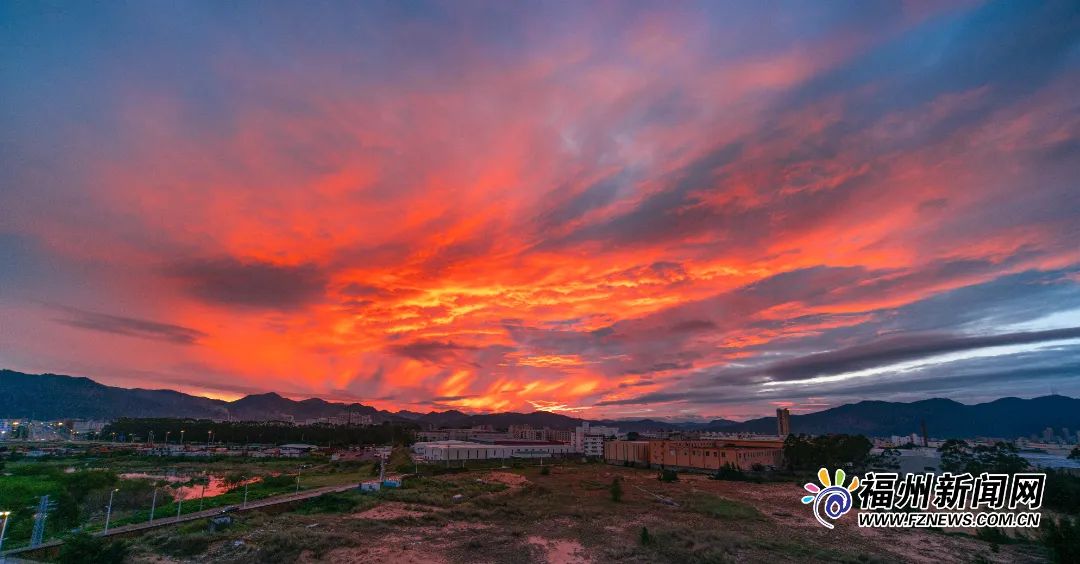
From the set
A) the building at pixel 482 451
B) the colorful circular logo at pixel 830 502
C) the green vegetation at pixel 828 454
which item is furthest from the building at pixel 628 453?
the colorful circular logo at pixel 830 502

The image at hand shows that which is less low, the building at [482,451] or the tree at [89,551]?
the tree at [89,551]

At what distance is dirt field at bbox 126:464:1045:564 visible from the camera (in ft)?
91.1

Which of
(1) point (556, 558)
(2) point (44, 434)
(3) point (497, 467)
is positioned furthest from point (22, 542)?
(2) point (44, 434)

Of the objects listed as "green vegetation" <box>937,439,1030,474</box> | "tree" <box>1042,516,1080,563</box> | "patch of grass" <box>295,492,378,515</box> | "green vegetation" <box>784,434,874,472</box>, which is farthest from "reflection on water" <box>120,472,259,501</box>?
"green vegetation" <box>937,439,1030,474</box>

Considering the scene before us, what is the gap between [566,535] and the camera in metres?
33.7

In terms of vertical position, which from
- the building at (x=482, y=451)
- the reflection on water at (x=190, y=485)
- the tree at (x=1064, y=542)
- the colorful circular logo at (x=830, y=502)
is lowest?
the building at (x=482, y=451)

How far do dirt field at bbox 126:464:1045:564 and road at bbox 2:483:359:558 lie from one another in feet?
10.5

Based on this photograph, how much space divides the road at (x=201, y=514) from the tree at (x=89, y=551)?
9.25 feet

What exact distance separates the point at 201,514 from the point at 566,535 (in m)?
27.1

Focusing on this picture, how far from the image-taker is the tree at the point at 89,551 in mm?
22766

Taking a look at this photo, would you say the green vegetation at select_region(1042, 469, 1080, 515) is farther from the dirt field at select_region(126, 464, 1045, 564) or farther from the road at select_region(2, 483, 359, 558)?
the road at select_region(2, 483, 359, 558)

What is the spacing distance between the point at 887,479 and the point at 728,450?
44248 mm

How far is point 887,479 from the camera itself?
35.5 m

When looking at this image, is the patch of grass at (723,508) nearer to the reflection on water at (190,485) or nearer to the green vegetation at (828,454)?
the green vegetation at (828,454)
